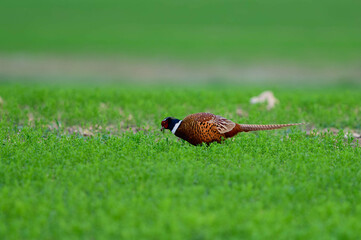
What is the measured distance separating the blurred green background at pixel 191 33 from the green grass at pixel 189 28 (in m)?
0.07

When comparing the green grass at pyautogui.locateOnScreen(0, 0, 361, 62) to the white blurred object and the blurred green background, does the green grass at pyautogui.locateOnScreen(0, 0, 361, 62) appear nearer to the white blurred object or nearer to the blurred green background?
the blurred green background

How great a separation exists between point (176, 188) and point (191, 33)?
3398cm

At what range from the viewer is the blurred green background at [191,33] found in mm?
30500

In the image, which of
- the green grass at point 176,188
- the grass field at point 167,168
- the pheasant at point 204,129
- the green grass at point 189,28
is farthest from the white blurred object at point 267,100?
the green grass at point 189,28

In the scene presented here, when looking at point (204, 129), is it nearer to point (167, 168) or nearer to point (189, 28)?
point (167, 168)

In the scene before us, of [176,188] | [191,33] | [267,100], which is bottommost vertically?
[176,188]

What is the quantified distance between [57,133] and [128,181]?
383 cm

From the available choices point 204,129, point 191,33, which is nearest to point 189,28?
point 191,33

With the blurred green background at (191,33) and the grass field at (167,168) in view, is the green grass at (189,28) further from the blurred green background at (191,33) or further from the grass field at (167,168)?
the grass field at (167,168)

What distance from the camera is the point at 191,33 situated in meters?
38.0

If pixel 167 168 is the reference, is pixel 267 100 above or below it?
above

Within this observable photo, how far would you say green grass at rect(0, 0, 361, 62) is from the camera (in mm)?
32094

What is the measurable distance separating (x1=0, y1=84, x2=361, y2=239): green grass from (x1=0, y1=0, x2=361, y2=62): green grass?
24194mm

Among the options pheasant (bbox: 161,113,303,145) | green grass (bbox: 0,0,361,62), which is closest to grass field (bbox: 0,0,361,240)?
pheasant (bbox: 161,113,303,145)
